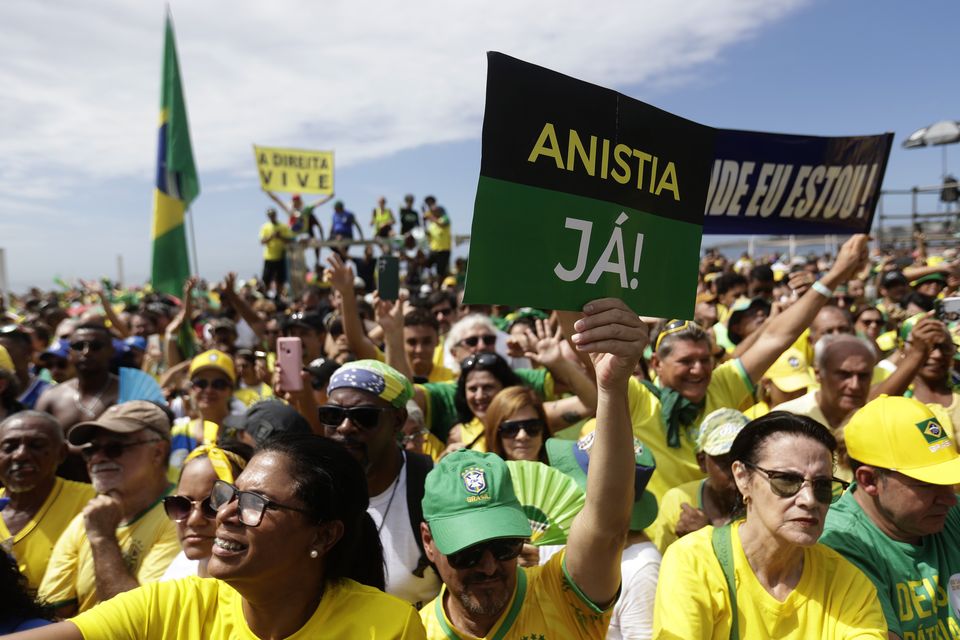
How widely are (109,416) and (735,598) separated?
2.88 metres

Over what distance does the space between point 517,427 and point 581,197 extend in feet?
6.08

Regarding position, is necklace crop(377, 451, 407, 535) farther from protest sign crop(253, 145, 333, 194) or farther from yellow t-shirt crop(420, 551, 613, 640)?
protest sign crop(253, 145, 333, 194)

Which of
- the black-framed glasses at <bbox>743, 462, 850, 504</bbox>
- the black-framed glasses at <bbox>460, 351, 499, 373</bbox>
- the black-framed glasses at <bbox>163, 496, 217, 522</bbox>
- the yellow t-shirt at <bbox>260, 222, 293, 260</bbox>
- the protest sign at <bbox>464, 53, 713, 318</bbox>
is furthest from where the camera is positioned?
the yellow t-shirt at <bbox>260, 222, 293, 260</bbox>

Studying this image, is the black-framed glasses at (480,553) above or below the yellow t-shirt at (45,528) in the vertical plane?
above

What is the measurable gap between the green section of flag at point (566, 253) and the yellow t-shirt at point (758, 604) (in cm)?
85

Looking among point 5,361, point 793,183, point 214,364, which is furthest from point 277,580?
point 5,361

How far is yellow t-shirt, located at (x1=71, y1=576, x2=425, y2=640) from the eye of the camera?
1.68m

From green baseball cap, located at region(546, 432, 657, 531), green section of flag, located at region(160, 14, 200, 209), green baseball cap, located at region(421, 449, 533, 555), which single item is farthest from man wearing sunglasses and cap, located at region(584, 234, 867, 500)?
green section of flag, located at region(160, 14, 200, 209)

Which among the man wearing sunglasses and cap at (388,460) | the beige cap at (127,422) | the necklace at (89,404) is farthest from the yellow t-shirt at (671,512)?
the necklace at (89,404)

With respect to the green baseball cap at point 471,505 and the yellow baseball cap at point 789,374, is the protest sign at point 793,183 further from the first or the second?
the green baseball cap at point 471,505

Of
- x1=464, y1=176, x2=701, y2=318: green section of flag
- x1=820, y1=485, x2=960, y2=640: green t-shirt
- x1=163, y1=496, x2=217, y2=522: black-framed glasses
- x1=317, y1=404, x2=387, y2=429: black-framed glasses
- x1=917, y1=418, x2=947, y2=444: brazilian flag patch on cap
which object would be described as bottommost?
x1=820, y1=485, x2=960, y2=640: green t-shirt

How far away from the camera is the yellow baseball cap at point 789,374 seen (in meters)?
4.55

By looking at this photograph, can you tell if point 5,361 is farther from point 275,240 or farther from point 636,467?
point 275,240

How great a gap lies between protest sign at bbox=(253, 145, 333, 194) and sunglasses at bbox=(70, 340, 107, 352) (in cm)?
899
